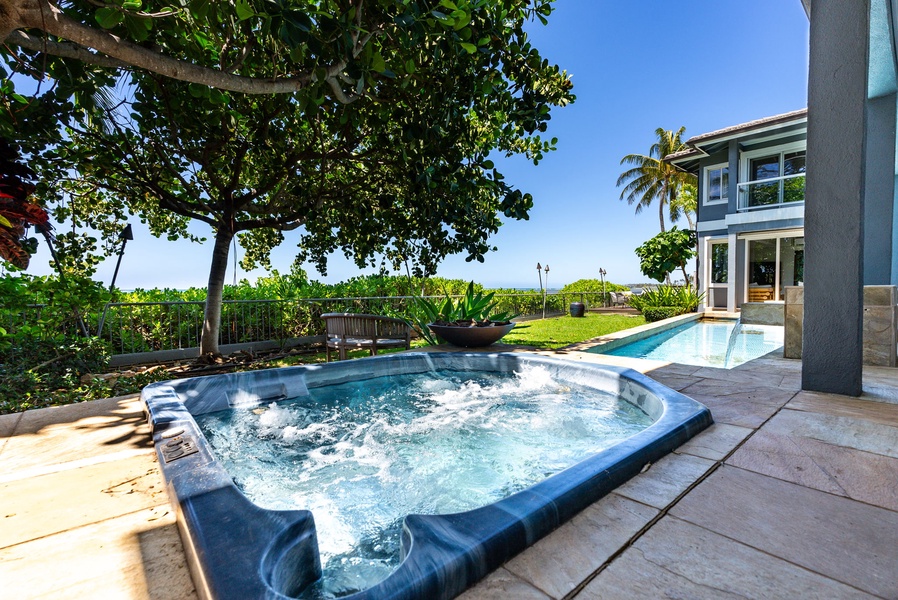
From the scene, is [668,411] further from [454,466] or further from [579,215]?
[579,215]

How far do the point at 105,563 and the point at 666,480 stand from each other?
80.3 inches

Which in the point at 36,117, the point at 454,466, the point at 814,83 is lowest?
the point at 454,466

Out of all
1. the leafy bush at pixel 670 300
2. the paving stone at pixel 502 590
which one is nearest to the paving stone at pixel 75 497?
the paving stone at pixel 502 590

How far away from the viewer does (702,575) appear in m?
1.14

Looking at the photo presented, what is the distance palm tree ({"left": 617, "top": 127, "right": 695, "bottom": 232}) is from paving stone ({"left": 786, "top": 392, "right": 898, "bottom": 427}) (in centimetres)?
2633

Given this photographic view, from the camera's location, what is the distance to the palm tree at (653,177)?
26234mm

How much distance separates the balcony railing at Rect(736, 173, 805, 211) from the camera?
38.1 feet

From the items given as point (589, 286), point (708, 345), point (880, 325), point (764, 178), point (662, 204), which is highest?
point (662, 204)

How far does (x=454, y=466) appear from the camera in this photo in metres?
2.64

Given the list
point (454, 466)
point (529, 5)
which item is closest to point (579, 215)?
point (529, 5)

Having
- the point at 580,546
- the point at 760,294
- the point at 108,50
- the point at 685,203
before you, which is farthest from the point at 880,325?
the point at 685,203

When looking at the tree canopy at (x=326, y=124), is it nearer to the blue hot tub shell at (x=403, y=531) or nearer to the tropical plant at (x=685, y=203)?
the blue hot tub shell at (x=403, y=531)

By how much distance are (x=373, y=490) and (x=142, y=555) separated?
1219 mm

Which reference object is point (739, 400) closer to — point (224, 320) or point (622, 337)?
point (622, 337)
